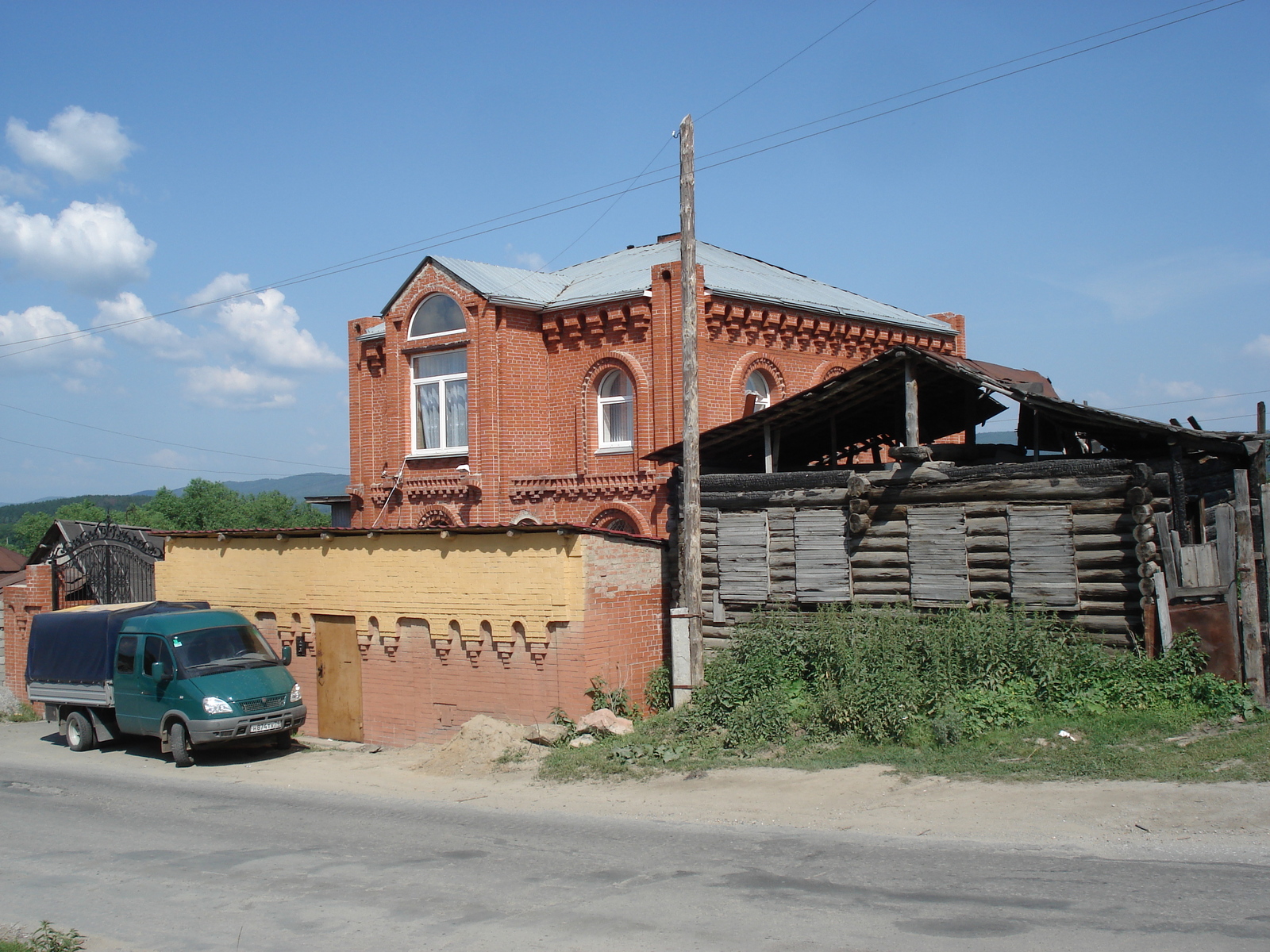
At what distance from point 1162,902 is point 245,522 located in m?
80.4

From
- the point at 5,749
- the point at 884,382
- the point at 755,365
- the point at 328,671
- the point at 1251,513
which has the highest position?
the point at 755,365

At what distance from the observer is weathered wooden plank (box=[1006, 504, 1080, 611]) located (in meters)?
13.3

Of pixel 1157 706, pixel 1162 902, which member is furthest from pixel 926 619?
pixel 1162 902

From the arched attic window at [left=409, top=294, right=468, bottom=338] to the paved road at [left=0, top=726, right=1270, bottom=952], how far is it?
1326cm

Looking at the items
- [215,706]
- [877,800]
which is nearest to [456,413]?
[215,706]

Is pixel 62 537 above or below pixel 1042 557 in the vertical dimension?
above

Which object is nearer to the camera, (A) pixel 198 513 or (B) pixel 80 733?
(B) pixel 80 733

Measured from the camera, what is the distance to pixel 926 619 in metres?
14.1

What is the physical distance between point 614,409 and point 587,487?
1.84 meters

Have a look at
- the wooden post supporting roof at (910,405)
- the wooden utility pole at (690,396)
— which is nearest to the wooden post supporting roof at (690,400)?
the wooden utility pole at (690,396)

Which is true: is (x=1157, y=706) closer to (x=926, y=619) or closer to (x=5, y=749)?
(x=926, y=619)

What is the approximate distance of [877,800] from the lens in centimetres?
1062

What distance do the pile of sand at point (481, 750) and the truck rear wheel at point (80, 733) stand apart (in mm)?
6468

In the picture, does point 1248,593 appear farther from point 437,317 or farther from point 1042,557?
point 437,317
